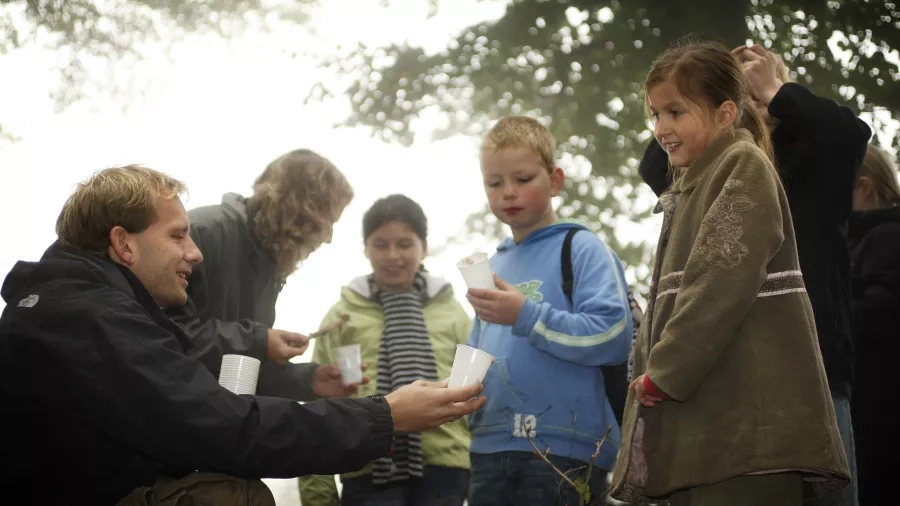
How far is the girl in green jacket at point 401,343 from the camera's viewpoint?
3975mm

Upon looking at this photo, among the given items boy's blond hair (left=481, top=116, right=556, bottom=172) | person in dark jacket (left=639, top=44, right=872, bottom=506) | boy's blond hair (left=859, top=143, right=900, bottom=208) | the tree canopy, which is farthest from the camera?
the tree canopy

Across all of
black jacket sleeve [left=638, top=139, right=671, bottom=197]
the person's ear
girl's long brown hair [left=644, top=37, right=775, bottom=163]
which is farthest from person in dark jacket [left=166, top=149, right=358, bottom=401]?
girl's long brown hair [left=644, top=37, right=775, bottom=163]

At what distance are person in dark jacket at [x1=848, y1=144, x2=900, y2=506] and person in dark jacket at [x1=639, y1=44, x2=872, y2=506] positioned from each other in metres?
0.72

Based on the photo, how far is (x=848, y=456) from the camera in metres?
2.88

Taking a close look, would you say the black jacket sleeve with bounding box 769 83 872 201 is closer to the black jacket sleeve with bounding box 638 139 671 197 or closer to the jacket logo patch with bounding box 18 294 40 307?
the black jacket sleeve with bounding box 638 139 671 197

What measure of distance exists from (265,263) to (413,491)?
1.22 metres

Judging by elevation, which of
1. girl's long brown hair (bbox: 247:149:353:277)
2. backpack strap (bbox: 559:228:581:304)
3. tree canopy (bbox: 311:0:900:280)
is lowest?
backpack strap (bbox: 559:228:581:304)

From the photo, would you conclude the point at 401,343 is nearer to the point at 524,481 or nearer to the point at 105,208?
the point at 524,481

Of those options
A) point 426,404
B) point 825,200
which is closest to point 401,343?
point 426,404

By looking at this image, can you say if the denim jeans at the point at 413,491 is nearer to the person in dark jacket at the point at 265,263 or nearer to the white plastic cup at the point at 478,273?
the person in dark jacket at the point at 265,263

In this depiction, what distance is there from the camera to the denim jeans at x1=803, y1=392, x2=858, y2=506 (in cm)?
281

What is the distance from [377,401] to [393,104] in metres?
5.30

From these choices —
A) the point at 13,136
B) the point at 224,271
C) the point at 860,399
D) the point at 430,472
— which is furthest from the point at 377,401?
the point at 13,136

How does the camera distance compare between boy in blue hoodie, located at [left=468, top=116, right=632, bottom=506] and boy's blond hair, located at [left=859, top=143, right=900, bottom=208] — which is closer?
boy in blue hoodie, located at [left=468, top=116, right=632, bottom=506]
